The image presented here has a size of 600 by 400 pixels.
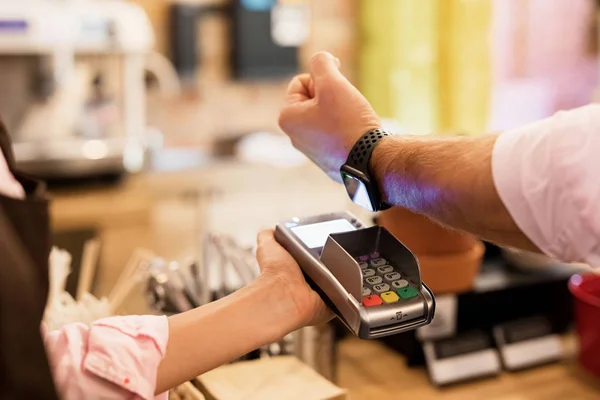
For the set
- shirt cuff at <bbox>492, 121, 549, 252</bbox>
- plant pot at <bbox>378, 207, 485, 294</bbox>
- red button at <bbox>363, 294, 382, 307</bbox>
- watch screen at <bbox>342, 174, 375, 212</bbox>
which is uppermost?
shirt cuff at <bbox>492, 121, 549, 252</bbox>

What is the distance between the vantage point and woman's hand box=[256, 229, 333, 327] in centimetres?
70

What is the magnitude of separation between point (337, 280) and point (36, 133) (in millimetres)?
1613

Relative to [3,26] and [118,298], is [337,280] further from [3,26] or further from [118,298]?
[3,26]

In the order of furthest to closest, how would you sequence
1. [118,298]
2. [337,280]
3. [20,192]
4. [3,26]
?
[3,26] → [118,298] → [337,280] → [20,192]

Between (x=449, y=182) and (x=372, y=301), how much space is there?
13 cm

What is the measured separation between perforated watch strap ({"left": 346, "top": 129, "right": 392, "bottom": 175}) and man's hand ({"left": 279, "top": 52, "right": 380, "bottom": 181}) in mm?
19

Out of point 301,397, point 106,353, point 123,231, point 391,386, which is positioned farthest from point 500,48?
point 106,353

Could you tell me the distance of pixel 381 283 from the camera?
0.67m

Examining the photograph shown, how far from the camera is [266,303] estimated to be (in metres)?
0.70

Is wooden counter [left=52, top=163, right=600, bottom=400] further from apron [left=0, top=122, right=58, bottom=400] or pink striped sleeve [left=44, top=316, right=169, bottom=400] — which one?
apron [left=0, top=122, right=58, bottom=400]

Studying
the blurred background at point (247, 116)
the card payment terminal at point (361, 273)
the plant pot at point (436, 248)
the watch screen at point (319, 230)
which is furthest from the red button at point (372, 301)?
the plant pot at point (436, 248)

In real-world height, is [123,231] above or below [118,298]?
below

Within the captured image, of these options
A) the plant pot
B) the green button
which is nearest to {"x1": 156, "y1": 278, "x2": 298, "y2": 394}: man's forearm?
the green button

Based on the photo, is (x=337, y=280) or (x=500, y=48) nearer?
(x=337, y=280)
